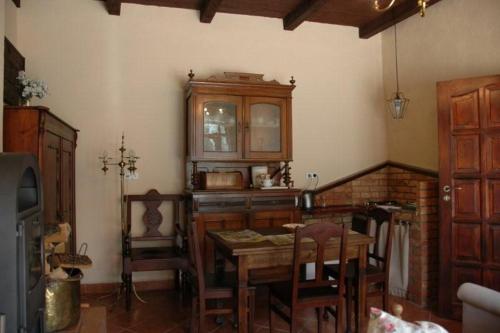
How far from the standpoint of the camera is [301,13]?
442 centimetres

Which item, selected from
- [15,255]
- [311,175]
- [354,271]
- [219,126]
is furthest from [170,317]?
[311,175]

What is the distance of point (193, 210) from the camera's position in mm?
3918

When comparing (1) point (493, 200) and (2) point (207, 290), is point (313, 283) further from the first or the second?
(1) point (493, 200)

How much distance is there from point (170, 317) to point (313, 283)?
4.93 ft

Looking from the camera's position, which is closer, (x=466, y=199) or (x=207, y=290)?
(x=207, y=290)

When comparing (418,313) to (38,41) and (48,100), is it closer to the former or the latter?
(48,100)

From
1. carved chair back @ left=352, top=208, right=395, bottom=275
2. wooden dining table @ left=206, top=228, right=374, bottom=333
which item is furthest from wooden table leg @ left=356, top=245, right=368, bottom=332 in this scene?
carved chair back @ left=352, top=208, right=395, bottom=275

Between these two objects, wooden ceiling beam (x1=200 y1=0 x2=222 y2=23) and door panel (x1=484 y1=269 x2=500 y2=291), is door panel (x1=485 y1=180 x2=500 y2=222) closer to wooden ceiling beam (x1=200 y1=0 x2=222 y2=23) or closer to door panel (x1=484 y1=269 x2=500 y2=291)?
door panel (x1=484 y1=269 x2=500 y2=291)

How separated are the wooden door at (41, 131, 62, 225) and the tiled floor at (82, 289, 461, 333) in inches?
41.3

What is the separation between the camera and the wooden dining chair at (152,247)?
12.2 feet

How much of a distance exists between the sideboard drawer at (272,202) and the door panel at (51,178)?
181cm

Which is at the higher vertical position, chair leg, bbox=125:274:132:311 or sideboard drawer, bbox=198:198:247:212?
sideboard drawer, bbox=198:198:247:212

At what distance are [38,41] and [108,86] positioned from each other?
0.81 metres

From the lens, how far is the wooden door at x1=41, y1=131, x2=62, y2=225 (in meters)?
2.82
